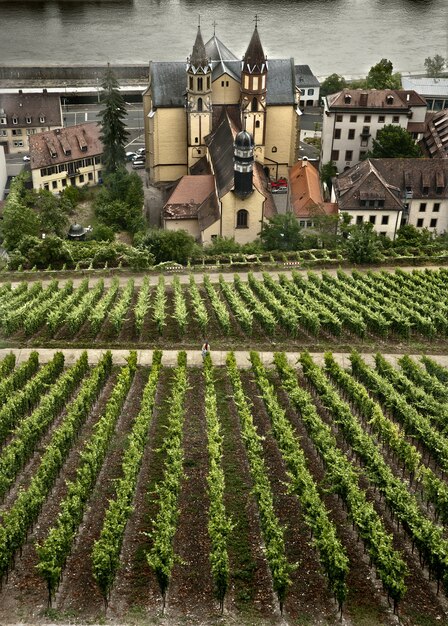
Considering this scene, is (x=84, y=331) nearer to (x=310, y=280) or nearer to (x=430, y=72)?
(x=310, y=280)

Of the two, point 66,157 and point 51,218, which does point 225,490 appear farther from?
point 66,157

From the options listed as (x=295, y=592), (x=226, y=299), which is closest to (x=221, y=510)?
(x=295, y=592)

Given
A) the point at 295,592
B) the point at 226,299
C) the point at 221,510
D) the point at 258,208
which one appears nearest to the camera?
the point at 295,592

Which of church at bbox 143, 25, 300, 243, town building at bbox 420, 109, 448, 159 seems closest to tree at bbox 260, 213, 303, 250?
church at bbox 143, 25, 300, 243

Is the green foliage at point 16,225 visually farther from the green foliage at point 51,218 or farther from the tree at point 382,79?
the tree at point 382,79

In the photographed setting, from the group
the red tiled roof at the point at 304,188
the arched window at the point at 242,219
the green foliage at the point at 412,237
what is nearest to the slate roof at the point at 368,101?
the red tiled roof at the point at 304,188

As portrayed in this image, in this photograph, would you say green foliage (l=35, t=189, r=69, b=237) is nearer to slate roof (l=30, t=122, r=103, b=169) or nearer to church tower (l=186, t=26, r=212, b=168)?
slate roof (l=30, t=122, r=103, b=169)
